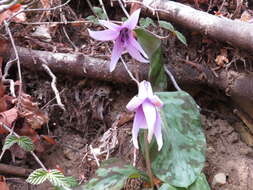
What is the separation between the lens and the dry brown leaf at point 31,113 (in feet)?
4.52

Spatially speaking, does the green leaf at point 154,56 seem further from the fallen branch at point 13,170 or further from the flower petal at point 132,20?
the fallen branch at point 13,170

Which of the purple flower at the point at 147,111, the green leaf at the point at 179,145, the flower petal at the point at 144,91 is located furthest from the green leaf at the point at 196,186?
the flower petal at the point at 144,91

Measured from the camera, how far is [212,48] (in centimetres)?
150

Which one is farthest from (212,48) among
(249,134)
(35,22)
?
(35,22)

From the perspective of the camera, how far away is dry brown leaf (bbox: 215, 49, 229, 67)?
1444 millimetres

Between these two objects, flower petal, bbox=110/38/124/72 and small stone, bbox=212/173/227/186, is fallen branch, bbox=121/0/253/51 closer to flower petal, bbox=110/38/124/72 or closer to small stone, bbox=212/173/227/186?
flower petal, bbox=110/38/124/72

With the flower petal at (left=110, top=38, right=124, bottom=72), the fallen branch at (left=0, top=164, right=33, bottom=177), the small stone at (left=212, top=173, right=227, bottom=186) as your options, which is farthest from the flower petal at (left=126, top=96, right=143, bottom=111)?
the fallen branch at (left=0, top=164, right=33, bottom=177)

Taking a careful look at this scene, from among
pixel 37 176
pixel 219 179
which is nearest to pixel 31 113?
pixel 37 176

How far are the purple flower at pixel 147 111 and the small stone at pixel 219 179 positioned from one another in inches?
16.9

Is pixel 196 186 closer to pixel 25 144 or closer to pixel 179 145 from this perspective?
pixel 179 145

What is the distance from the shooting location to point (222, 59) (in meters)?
Result: 1.45

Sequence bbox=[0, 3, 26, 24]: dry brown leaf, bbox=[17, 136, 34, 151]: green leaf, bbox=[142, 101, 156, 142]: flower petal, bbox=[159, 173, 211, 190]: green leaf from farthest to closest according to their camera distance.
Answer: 1. bbox=[0, 3, 26, 24]: dry brown leaf
2. bbox=[17, 136, 34, 151]: green leaf
3. bbox=[159, 173, 211, 190]: green leaf
4. bbox=[142, 101, 156, 142]: flower petal

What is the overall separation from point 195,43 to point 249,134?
1.42 ft

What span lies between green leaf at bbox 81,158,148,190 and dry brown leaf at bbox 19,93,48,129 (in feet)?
1.25
